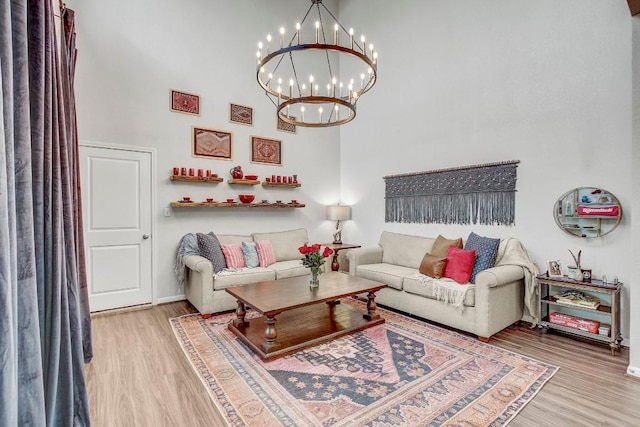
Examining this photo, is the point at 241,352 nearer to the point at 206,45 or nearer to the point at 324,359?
the point at 324,359

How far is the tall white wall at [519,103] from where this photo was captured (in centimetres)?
302

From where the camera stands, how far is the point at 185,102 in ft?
14.6

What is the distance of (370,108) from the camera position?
5.48 m

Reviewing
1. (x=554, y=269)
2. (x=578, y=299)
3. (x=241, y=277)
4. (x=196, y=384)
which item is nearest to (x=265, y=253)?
(x=241, y=277)

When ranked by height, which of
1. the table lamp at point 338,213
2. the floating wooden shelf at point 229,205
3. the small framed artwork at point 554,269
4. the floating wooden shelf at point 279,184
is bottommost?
the small framed artwork at point 554,269

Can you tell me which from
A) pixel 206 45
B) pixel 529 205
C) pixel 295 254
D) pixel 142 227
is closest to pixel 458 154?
pixel 529 205

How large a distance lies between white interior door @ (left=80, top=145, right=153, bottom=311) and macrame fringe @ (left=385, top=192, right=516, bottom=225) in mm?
3624

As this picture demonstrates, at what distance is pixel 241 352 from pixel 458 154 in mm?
3558

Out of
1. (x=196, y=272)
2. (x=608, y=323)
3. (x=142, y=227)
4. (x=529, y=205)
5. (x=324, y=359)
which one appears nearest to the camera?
(x=324, y=359)

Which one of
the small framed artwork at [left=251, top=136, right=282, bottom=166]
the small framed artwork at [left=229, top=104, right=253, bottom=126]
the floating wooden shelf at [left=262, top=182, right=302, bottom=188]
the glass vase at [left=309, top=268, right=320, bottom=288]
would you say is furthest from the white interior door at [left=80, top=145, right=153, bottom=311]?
the glass vase at [left=309, top=268, right=320, bottom=288]

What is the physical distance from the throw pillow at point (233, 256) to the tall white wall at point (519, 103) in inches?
92.8

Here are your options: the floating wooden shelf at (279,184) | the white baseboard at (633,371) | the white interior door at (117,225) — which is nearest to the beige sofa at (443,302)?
the white baseboard at (633,371)

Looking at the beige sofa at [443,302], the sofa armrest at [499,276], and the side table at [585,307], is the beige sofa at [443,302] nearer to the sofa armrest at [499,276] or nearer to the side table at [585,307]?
the sofa armrest at [499,276]

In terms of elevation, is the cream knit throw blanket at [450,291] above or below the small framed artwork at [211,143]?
below
